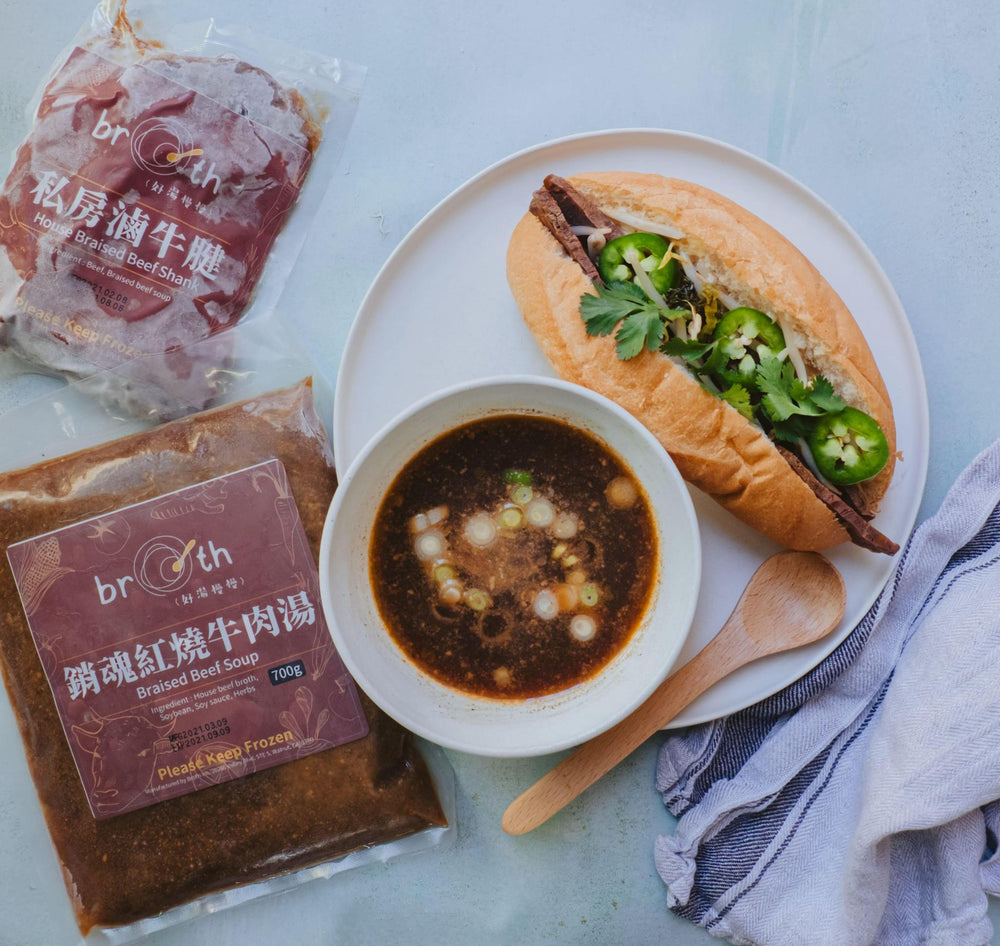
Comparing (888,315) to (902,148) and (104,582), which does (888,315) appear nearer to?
(902,148)

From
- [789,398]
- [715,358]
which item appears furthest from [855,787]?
[715,358]

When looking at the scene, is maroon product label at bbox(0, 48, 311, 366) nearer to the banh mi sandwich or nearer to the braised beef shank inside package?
the braised beef shank inside package

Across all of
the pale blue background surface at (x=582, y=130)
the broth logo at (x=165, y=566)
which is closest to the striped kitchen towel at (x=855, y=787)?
the pale blue background surface at (x=582, y=130)

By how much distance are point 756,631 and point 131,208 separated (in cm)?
210

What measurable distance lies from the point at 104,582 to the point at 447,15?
1.88 metres

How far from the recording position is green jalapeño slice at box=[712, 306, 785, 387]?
6.23 feet

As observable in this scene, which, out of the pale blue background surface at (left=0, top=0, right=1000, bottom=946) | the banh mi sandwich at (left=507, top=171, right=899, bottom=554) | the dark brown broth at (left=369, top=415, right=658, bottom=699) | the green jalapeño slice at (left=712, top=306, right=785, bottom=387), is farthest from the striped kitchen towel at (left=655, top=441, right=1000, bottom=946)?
the green jalapeño slice at (left=712, top=306, right=785, bottom=387)

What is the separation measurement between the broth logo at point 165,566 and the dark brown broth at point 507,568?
460 millimetres

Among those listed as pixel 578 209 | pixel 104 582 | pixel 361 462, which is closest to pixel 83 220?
pixel 104 582

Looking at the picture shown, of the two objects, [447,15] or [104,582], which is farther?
[447,15]

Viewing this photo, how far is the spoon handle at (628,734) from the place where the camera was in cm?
202

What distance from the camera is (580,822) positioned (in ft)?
7.30

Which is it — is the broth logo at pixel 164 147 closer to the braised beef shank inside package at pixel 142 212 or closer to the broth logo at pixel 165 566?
the braised beef shank inside package at pixel 142 212

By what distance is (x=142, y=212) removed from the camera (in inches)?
88.5
